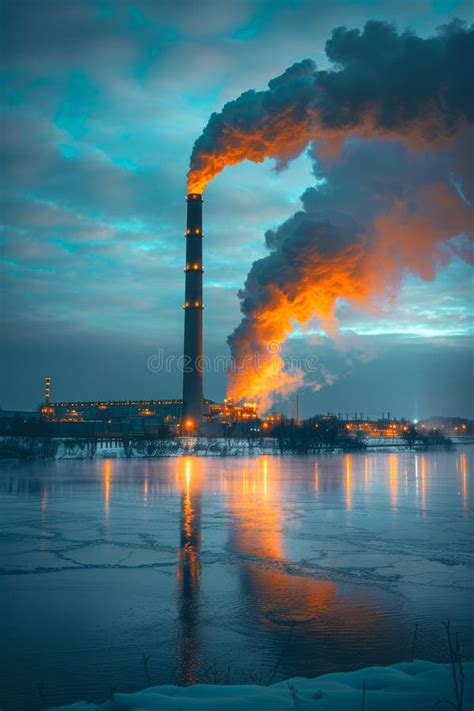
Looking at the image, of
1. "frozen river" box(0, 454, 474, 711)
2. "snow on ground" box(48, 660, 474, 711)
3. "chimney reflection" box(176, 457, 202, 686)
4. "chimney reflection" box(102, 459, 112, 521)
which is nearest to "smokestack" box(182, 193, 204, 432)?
"chimney reflection" box(102, 459, 112, 521)

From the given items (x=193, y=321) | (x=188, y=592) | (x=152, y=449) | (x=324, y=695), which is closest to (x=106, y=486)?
(x=188, y=592)

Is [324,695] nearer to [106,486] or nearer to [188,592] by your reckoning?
[188,592]

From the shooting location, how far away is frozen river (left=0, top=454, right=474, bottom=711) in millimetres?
7457

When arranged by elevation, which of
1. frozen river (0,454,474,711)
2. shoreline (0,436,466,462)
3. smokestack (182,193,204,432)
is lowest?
frozen river (0,454,474,711)

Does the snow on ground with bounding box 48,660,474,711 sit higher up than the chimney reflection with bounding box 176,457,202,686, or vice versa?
the snow on ground with bounding box 48,660,474,711

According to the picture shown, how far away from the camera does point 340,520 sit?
18.8 metres

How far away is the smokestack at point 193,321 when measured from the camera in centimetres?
7638

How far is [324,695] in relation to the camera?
19.8ft

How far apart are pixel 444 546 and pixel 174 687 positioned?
31.6 feet

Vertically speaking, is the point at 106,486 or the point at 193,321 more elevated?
the point at 193,321

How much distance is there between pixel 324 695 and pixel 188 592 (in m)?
4.78

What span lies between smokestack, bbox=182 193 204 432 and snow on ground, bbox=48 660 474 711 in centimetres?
6946

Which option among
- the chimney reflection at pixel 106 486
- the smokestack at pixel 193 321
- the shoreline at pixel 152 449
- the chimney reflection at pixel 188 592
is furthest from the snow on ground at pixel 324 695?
the smokestack at pixel 193 321

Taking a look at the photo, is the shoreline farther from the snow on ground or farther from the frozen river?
the snow on ground
